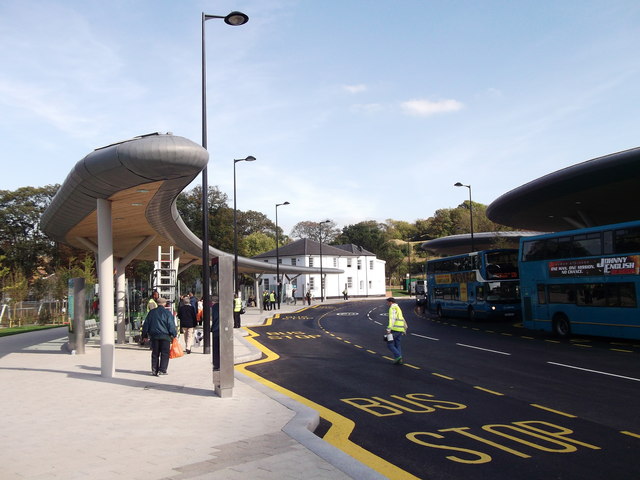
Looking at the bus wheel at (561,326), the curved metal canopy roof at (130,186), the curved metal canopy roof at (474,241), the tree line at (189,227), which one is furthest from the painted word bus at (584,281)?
the tree line at (189,227)

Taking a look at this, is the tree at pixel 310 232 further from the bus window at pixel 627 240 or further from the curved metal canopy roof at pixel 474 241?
the bus window at pixel 627 240

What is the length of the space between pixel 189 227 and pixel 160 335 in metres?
66.4

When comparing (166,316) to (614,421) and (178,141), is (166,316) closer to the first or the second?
(178,141)

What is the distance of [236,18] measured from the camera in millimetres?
14656

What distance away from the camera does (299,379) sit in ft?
39.4

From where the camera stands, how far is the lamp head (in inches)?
570

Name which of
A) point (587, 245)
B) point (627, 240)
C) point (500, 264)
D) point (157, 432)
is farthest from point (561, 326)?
point (157, 432)

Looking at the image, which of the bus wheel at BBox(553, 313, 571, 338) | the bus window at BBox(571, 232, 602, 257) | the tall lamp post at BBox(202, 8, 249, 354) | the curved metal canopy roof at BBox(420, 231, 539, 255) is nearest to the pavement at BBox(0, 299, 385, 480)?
the tall lamp post at BBox(202, 8, 249, 354)

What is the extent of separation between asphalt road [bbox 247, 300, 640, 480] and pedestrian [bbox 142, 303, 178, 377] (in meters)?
2.15

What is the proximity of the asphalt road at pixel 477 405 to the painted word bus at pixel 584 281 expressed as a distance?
3.73ft

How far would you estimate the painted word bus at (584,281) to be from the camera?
1752 cm

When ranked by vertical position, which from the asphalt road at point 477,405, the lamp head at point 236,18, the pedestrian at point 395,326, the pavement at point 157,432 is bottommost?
the asphalt road at point 477,405

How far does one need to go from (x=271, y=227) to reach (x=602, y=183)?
303ft

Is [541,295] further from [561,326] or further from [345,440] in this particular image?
[345,440]
